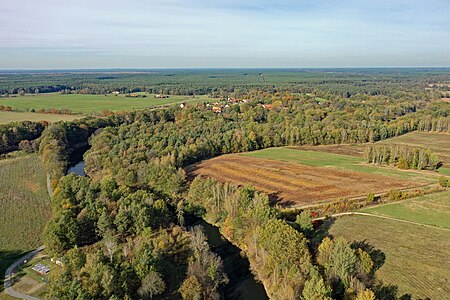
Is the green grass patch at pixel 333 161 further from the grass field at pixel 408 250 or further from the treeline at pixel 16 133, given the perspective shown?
the treeline at pixel 16 133

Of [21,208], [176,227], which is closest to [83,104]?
[21,208]

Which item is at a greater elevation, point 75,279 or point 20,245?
point 75,279

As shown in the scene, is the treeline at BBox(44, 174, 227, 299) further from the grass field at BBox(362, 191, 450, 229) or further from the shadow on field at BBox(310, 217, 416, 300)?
the grass field at BBox(362, 191, 450, 229)

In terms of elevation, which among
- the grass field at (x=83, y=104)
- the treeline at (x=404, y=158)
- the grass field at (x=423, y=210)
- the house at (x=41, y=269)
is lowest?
the house at (x=41, y=269)

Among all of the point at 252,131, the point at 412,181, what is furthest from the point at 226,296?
the point at 252,131

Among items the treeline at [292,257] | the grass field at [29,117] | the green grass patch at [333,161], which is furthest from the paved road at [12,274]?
the grass field at [29,117]

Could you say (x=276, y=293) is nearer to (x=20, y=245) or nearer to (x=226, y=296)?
(x=226, y=296)

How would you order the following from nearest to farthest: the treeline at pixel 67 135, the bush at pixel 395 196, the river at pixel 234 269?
the river at pixel 234 269, the bush at pixel 395 196, the treeline at pixel 67 135
